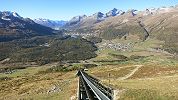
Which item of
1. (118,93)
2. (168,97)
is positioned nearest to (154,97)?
(168,97)

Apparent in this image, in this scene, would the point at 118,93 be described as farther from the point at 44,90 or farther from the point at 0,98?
the point at 0,98

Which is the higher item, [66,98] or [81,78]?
[81,78]

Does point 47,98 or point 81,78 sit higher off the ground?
point 81,78

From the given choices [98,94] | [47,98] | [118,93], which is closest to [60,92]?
[47,98]

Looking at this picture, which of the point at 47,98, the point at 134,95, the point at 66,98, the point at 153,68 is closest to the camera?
the point at 134,95

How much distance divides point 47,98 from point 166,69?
49167 mm

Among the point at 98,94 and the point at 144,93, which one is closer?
the point at 98,94

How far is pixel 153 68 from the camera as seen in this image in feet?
427

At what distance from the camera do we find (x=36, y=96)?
325 feet

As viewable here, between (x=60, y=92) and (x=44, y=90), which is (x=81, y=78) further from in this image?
(x=44, y=90)

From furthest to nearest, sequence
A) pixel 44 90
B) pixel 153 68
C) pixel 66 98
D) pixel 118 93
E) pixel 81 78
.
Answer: pixel 153 68, pixel 44 90, pixel 66 98, pixel 81 78, pixel 118 93

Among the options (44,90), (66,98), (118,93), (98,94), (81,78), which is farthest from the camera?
(44,90)

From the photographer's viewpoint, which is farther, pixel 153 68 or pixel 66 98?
pixel 153 68

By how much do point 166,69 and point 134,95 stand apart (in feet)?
198
